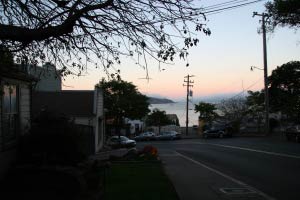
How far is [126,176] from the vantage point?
17.2 metres

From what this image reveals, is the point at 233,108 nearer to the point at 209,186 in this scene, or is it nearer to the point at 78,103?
the point at 78,103

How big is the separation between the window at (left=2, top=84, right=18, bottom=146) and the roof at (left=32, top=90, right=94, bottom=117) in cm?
1984

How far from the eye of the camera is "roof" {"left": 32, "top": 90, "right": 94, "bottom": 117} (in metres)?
36.0

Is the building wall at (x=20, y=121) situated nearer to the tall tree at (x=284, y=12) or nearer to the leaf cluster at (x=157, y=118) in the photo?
the tall tree at (x=284, y=12)

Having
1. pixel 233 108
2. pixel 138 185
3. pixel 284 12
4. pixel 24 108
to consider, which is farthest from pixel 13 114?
pixel 233 108

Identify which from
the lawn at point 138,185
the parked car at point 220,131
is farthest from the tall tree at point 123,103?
the lawn at point 138,185

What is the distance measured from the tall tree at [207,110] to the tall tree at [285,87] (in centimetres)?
2642

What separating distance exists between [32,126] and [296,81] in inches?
1823

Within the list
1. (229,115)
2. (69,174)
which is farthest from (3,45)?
(229,115)

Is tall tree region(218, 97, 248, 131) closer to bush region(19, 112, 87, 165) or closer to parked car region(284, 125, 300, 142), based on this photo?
parked car region(284, 125, 300, 142)

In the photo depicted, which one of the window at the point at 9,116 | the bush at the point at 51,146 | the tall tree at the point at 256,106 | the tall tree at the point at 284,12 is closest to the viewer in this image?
the window at the point at 9,116

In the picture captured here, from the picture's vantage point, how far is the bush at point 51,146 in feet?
47.7

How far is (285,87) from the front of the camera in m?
59.0

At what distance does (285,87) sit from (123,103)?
1835cm
